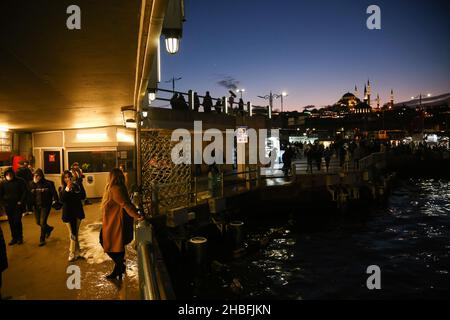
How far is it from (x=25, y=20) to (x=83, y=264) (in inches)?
220

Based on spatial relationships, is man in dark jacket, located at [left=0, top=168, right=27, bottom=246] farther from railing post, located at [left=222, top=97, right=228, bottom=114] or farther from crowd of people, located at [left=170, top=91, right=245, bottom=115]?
railing post, located at [left=222, top=97, right=228, bottom=114]

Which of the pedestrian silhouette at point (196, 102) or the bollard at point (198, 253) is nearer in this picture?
the bollard at point (198, 253)

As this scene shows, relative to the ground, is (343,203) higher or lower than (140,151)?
lower

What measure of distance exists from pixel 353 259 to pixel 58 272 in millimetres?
10592

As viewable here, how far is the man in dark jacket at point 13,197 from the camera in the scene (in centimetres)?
793

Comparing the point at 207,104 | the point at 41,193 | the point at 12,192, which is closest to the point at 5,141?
the point at 12,192

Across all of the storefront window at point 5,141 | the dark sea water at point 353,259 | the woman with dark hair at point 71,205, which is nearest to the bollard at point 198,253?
the dark sea water at point 353,259

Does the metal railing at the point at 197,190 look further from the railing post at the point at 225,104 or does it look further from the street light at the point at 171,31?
the street light at the point at 171,31

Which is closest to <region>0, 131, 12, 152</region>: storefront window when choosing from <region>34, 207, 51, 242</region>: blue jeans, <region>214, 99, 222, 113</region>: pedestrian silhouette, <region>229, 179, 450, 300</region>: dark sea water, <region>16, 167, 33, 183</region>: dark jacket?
<region>16, 167, 33, 183</region>: dark jacket

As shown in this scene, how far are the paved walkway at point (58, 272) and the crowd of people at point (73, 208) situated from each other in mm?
268

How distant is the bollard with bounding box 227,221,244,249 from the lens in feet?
41.6

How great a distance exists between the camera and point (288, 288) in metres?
10.1
